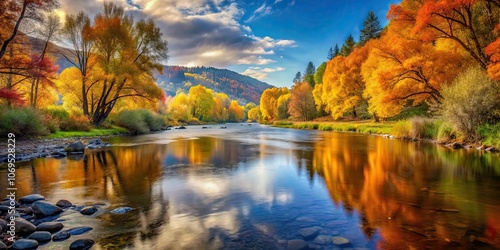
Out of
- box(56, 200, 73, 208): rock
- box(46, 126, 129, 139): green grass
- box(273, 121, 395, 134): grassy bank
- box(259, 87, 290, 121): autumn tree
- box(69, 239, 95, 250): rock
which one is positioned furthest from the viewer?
box(259, 87, 290, 121): autumn tree

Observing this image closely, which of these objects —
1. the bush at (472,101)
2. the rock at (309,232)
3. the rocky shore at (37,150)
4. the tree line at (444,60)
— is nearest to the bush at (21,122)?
the rocky shore at (37,150)

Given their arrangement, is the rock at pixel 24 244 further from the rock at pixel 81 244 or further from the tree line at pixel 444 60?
the tree line at pixel 444 60

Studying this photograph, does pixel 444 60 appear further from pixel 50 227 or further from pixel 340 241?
pixel 50 227

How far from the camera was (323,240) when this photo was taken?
5945mm

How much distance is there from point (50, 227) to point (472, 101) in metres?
Result: 24.6

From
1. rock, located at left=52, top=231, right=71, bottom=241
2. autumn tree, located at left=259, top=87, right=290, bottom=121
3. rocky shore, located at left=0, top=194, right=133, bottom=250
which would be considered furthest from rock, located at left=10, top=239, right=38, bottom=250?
autumn tree, located at left=259, top=87, right=290, bottom=121

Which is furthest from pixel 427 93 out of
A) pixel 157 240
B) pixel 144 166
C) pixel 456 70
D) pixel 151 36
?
pixel 151 36

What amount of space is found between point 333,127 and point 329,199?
139ft

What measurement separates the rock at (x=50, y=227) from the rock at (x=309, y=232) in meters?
5.49

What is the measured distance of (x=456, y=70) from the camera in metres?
26.6

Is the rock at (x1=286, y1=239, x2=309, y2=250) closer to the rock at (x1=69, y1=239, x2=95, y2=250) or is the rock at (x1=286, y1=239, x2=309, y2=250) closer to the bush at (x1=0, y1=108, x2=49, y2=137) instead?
the rock at (x1=69, y1=239, x2=95, y2=250)

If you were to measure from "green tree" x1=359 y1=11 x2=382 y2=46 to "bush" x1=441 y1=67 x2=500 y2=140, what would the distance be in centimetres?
5952

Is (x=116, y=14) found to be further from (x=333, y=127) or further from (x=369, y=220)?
(x=369, y=220)

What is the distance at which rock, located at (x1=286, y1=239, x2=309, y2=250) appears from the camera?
5.60 m
